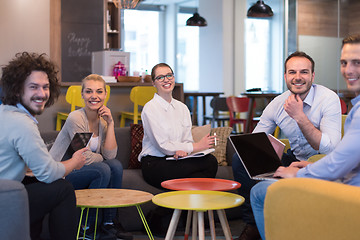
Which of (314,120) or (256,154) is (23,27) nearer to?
(314,120)

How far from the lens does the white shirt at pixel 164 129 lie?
3.70m

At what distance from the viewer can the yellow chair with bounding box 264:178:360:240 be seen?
1.72 metres

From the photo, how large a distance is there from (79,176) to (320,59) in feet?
22.6

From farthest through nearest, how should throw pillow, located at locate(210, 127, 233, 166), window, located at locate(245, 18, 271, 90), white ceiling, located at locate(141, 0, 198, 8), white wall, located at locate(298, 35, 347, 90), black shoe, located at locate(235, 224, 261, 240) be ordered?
white ceiling, located at locate(141, 0, 198, 8) < window, located at locate(245, 18, 271, 90) < white wall, located at locate(298, 35, 347, 90) < throw pillow, located at locate(210, 127, 233, 166) < black shoe, located at locate(235, 224, 261, 240)

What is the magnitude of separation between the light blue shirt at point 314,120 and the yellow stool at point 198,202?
2.48 ft

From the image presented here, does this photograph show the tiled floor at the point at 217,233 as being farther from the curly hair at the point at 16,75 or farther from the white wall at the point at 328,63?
the white wall at the point at 328,63

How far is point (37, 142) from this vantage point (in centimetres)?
237

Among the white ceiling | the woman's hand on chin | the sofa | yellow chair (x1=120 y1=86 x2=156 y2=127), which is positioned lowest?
the sofa

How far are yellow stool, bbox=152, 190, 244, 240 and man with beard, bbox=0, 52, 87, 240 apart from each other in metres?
0.46

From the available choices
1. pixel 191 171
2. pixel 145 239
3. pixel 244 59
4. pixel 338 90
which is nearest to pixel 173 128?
pixel 191 171

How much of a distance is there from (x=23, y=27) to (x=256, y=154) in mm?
5724

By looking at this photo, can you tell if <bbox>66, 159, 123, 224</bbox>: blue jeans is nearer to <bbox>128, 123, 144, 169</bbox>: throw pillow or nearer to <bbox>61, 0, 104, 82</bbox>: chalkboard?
<bbox>128, 123, 144, 169</bbox>: throw pillow

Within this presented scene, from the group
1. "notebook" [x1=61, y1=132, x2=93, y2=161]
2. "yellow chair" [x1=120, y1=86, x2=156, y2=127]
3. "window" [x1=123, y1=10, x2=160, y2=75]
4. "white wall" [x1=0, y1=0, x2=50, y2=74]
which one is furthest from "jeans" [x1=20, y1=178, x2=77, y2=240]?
"window" [x1=123, y1=10, x2=160, y2=75]

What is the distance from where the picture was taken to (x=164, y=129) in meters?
3.74
